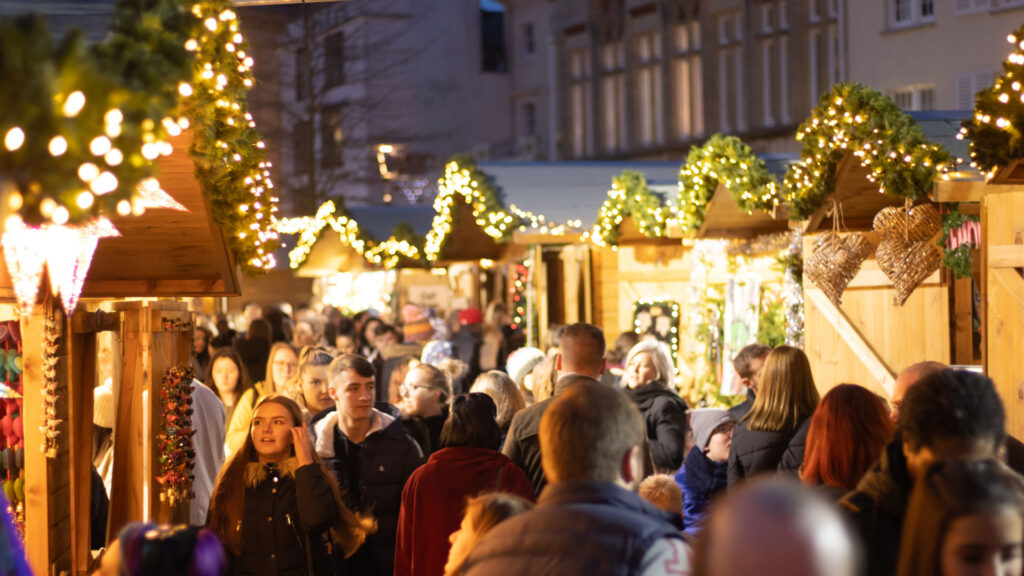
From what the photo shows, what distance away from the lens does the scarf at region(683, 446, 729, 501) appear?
6344 mm

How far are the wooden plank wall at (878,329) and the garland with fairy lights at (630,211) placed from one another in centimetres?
379

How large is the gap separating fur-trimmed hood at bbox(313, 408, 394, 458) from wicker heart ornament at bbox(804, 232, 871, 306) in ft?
12.6

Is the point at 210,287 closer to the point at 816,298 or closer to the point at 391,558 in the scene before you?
the point at 391,558

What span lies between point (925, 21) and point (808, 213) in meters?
21.7

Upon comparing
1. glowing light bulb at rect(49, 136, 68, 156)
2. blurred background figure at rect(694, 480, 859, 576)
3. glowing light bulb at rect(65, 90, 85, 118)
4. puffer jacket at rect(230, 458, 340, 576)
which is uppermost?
glowing light bulb at rect(65, 90, 85, 118)

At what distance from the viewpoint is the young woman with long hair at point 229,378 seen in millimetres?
9062

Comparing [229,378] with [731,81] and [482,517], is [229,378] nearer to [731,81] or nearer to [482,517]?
[482,517]

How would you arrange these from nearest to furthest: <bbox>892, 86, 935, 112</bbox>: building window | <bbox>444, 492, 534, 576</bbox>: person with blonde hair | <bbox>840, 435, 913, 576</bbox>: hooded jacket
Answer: <bbox>840, 435, 913, 576</bbox>: hooded jacket
<bbox>444, 492, 534, 576</bbox>: person with blonde hair
<bbox>892, 86, 935, 112</bbox>: building window

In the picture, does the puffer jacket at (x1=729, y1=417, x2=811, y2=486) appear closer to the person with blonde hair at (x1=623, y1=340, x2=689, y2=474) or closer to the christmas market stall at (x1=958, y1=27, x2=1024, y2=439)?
the christmas market stall at (x1=958, y1=27, x2=1024, y2=439)

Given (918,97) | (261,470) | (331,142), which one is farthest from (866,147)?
(331,142)

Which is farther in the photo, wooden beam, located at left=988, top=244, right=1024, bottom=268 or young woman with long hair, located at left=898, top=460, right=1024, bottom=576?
wooden beam, located at left=988, top=244, right=1024, bottom=268

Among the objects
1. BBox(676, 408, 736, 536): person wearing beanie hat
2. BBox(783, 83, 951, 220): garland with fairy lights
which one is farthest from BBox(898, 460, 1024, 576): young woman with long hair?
BBox(783, 83, 951, 220): garland with fairy lights

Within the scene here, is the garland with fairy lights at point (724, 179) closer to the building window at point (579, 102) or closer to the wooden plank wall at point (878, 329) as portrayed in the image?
the wooden plank wall at point (878, 329)

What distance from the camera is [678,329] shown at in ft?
47.6
